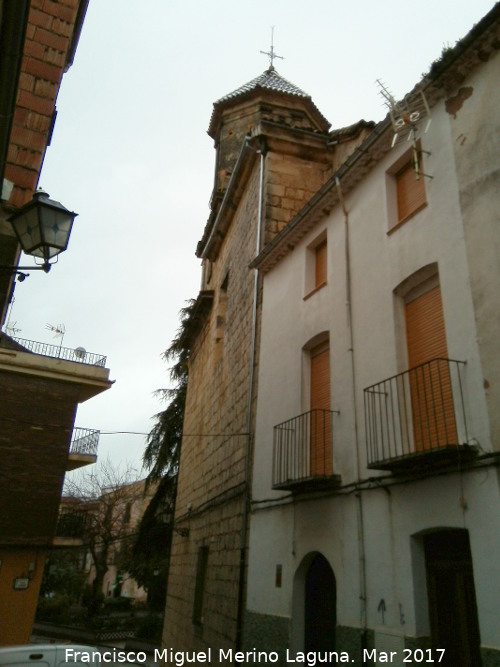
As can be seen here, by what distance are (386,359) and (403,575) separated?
2249 millimetres

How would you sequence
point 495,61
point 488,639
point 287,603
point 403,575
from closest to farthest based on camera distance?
point 488,639
point 403,575
point 495,61
point 287,603

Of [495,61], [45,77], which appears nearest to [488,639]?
[495,61]

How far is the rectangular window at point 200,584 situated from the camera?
1091cm

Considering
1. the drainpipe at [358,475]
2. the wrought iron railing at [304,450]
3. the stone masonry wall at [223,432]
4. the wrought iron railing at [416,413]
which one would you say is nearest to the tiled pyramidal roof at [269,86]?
the stone masonry wall at [223,432]

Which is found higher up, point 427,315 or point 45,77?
point 45,77

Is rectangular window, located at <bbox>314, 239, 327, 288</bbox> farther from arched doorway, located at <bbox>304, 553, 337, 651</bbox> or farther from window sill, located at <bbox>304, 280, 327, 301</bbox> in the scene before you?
arched doorway, located at <bbox>304, 553, 337, 651</bbox>

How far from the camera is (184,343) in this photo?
1772cm

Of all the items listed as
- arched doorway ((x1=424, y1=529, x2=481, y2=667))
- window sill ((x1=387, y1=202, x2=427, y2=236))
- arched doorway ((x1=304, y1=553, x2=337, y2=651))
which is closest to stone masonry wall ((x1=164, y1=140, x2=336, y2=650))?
arched doorway ((x1=304, y1=553, x2=337, y2=651))

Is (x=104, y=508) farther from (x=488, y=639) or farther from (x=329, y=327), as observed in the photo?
(x=488, y=639)

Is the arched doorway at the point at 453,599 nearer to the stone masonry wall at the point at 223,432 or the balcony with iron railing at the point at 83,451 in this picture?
the stone masonry wall at the point at 223,432

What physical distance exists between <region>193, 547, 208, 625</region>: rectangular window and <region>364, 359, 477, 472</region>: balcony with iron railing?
6621 mm

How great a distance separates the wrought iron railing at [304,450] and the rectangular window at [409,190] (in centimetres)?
268

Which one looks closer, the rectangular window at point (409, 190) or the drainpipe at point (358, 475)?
the drainpipe at point (358, 475)

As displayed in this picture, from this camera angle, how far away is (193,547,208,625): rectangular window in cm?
1091
